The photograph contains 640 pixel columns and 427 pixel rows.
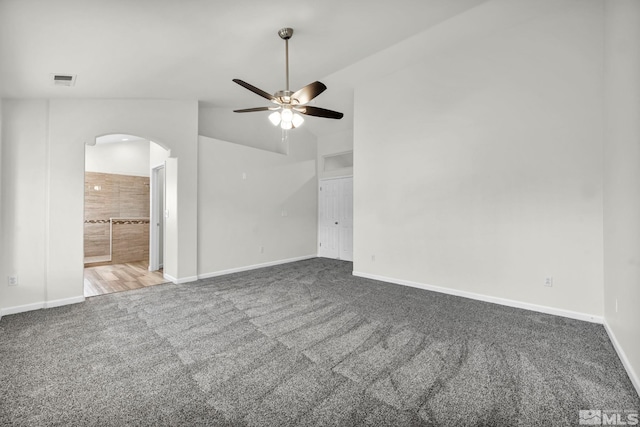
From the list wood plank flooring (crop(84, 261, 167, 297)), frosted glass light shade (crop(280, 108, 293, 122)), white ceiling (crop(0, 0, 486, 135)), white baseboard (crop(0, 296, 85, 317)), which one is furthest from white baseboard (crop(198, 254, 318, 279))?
frosted glass light shade (crop(280, 108, 293, 122))

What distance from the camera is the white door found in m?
6.43

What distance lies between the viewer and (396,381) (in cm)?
184

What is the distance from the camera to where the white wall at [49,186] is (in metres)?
3.11

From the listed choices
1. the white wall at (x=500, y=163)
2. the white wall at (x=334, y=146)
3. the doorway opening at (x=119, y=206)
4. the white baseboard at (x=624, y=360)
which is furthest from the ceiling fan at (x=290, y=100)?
the doorway opening at (x=119, y=206)

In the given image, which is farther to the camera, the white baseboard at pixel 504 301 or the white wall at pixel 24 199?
the white wall at pixel 24 199

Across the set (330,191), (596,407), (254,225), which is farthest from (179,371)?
(330,191)

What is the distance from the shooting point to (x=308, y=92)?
9.02ft

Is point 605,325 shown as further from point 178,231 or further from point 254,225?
point 178,231

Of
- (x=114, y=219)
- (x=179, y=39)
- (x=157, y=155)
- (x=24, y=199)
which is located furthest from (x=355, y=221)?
(x=114, y=219)

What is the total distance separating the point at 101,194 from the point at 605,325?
915cm

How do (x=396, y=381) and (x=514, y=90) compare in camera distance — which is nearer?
(x=396, y=381)

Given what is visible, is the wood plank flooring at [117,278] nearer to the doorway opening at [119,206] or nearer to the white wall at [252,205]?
the doorway opening at [119,206]

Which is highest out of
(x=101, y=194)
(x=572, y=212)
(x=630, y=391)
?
(x=101, y=194)

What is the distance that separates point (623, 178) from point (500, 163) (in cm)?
132
